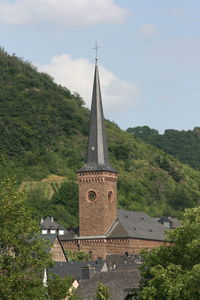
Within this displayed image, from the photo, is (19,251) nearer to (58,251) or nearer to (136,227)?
(58,251)

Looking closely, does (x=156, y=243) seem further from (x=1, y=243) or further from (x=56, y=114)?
(x=1, y=243)

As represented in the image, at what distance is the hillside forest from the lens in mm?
156250

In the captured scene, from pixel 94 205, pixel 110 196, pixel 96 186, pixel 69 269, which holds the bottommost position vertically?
pixel 69 269

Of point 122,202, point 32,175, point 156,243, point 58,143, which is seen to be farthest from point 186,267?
point 58,143

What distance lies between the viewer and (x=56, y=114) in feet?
632

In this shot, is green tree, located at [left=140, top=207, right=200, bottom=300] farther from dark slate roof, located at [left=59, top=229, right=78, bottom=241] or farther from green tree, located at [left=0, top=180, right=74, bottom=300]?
dark slate roof, located at [left=59, top=229, right=78, bottom=241]

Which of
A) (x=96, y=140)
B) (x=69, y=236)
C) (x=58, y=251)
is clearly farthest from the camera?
(x=69, y=236)

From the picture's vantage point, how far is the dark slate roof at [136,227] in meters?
119

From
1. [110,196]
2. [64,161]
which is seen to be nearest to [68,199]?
[64,161]

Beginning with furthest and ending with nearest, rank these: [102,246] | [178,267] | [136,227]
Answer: [136,227]
[102,246]
[178,267]

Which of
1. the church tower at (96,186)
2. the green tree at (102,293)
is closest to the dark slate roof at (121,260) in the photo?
the church tower at (96,186)

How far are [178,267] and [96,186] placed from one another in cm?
6567

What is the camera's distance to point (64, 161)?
176250mm

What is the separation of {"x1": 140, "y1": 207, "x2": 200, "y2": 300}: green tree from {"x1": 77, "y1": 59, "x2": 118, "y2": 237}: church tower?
56051 mm
